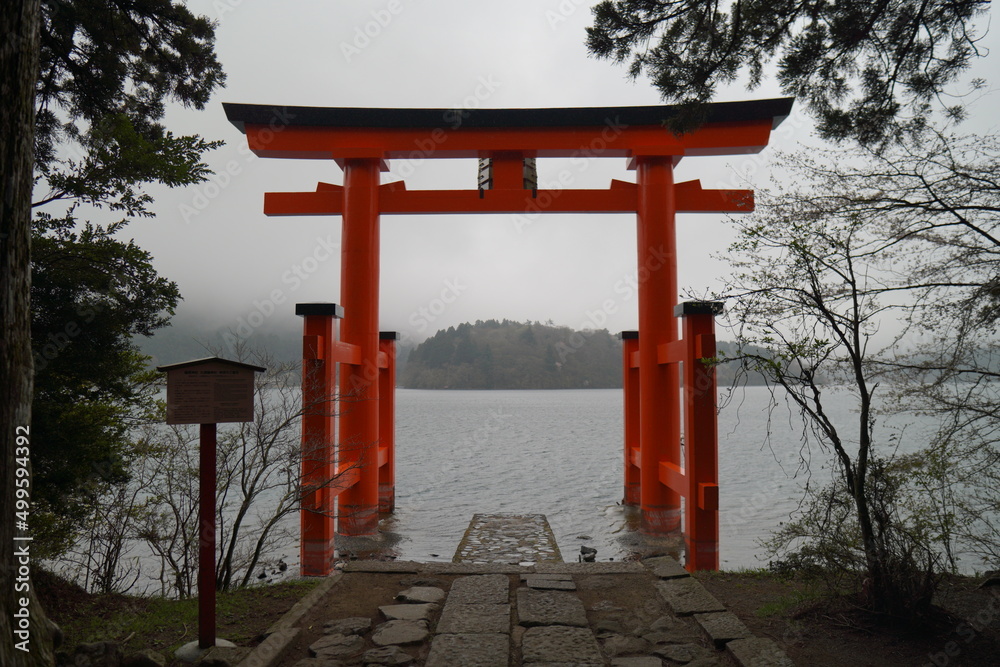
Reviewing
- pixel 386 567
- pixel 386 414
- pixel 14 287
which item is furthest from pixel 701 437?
pixel 14 287

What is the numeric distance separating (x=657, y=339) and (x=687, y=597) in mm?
4694

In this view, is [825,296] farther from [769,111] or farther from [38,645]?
[769,111]

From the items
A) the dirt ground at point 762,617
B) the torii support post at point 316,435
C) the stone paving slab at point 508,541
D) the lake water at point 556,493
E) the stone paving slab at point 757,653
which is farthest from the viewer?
the lake water at point 556,493

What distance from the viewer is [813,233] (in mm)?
4133

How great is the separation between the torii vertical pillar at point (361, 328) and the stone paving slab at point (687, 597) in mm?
4865

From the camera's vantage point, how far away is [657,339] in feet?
28.8

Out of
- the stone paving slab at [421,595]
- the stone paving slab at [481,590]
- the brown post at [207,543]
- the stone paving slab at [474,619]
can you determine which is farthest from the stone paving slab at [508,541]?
the brown post at [207,543]

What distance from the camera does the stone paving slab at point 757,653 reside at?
328cm

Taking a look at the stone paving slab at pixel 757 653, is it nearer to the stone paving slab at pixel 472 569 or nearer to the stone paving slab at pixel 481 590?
the stone paving slab at pixel 481 590

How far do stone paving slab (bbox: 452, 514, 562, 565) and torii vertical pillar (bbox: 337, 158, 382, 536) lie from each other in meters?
1.57

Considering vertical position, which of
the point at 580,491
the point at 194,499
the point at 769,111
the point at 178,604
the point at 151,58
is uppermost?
the point at 769,111

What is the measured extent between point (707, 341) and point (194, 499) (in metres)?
5.59

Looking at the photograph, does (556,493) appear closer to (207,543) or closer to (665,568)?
(665,568)

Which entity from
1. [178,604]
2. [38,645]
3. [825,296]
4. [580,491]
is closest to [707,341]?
[825,296]
